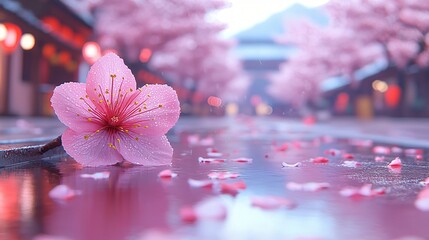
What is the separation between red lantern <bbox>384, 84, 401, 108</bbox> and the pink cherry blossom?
3410 cm

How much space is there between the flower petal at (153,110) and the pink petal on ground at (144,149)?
0.21ft

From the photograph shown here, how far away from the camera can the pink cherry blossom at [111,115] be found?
157 inches

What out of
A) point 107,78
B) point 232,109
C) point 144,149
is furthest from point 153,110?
point 232,109

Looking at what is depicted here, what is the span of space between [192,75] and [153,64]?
A: 6.15 meters

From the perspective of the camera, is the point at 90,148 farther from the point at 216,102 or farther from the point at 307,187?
the point at 216,102

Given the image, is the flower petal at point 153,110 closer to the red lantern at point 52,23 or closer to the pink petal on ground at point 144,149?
the pink petal on ground at point 144,149

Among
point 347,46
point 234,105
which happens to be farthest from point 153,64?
point 234,105

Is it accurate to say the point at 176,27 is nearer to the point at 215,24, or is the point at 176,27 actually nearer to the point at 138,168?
the point at 215,24

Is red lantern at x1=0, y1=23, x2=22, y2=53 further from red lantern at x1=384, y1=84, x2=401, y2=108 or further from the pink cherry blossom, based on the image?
red lantern at x1=384, y1=84, x2=401, y2=108

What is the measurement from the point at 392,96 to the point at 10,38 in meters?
27.5

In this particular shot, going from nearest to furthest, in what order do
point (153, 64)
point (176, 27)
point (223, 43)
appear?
point (176, 27)
point (153, 64)
point (223, 43)

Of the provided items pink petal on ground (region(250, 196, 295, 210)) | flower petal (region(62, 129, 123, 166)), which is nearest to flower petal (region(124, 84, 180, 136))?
flower petal (region(62, 129, 123, 166))

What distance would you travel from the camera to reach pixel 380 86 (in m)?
41.2

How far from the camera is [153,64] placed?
1791 inches
